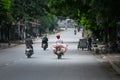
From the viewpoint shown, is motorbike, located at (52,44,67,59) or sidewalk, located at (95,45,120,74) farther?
motorbike, located at (52,44,67,59)

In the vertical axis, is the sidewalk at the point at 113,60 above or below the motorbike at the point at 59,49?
below

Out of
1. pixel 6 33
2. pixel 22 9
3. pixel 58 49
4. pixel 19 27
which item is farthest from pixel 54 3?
pixel 19 27

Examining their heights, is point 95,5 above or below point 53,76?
above

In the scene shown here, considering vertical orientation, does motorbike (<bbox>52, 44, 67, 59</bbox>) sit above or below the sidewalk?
above

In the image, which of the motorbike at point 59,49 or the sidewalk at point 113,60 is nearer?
the sidewalk at point 113,60

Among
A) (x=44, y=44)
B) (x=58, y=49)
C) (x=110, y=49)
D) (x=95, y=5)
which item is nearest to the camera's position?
(x=95, y=5)

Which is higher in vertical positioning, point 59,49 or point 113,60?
point 59,49

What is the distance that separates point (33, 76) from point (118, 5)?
21.5 ft

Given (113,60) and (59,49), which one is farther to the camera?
(59,49)

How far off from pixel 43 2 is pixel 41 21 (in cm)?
5038

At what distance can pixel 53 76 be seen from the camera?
20.6 meters

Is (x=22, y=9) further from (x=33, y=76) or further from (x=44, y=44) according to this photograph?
(x=33, y=76)

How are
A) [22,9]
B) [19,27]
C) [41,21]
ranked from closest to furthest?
[22,9] < [19,27] < [41,21]

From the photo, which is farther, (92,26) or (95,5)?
(92,26)
